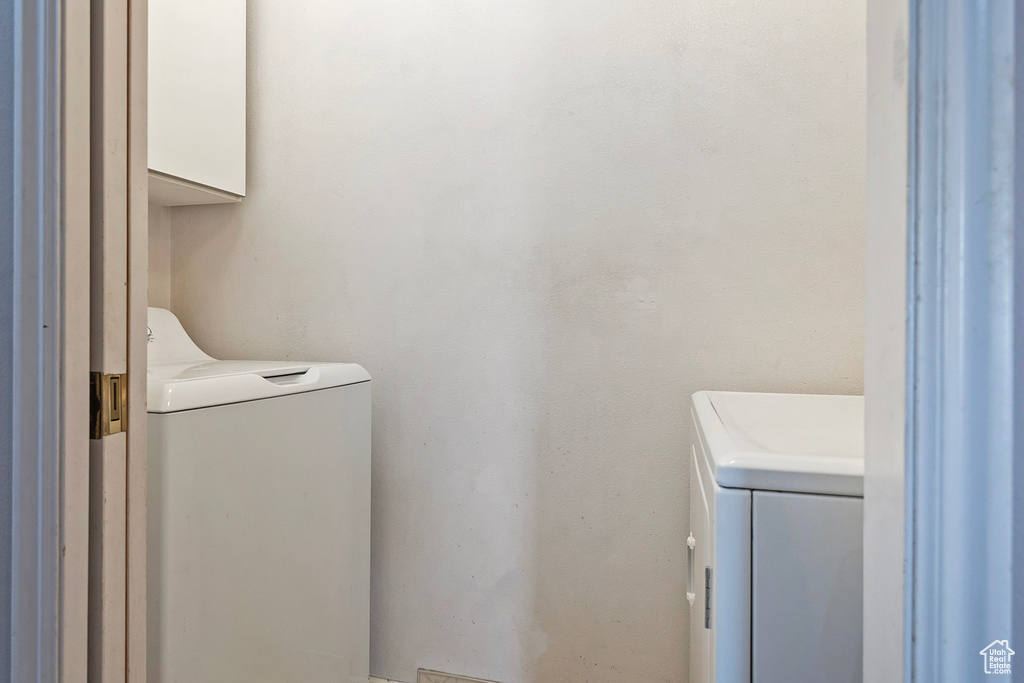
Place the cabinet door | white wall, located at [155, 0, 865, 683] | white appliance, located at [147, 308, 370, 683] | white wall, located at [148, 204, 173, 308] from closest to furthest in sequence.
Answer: the cabinet door
white appliance, located at [147, 308, 370, 683]
white wall, located at [155, 0, 865, 683]
white wall, located at [148, 204, 173, 308]

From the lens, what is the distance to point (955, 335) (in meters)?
0.31

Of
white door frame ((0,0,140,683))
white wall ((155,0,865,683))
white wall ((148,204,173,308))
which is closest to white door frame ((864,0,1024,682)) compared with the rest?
white door frame ((0,0,140,683))

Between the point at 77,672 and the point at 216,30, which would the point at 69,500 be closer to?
the point at 77,672

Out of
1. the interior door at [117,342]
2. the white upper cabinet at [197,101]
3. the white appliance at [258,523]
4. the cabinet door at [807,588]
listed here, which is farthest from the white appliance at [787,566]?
the white upper cabinet at [197,101]

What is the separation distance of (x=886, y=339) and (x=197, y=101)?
5.03 feet

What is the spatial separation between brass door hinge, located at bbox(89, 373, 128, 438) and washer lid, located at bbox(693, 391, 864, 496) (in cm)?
63

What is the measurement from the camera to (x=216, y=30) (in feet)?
4.79

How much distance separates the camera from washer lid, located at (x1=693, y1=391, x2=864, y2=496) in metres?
0.57

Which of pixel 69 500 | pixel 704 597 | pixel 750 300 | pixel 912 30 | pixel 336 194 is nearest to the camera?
pixel 912 30

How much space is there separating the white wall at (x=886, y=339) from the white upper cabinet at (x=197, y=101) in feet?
4.53

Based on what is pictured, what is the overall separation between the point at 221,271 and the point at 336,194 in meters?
0.40

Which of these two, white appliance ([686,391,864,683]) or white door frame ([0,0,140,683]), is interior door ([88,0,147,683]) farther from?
white appliance ([686,391,864,683])

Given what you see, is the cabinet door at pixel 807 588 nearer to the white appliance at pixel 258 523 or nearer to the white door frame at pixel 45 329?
the white door frame at pixel 45 329

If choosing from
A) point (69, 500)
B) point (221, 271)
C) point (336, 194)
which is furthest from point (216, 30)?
point (69, 500)
